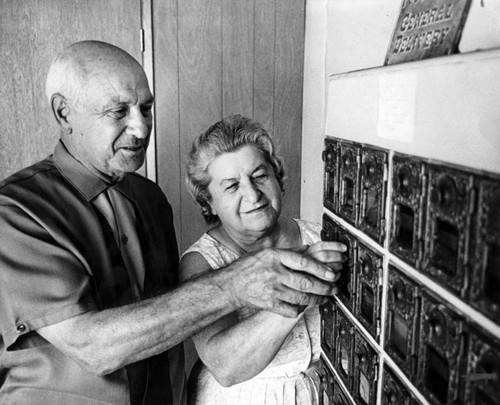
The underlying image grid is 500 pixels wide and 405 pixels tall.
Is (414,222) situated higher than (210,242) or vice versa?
(414,222)

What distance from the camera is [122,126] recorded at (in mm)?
1573

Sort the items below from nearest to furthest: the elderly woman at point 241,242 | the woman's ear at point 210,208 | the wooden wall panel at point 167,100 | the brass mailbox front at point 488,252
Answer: the brass mailbox front at point 488,252, the elderly woman at point 241,242, the woman's ear at point 210,208, the wooden wall panel at point 167,100

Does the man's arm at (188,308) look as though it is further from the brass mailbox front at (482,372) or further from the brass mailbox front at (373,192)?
the brass mailbox front at (482,372)

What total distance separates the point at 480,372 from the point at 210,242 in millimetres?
1153

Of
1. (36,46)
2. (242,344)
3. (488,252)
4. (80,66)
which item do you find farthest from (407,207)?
(36,46)

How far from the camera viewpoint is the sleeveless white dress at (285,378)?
1.67m

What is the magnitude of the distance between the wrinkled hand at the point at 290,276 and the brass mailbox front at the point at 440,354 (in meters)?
0.39

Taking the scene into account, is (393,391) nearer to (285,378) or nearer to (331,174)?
(331,174)

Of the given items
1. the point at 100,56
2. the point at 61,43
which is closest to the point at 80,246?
the point at 100,56

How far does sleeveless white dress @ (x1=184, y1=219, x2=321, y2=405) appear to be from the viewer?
1.67 m

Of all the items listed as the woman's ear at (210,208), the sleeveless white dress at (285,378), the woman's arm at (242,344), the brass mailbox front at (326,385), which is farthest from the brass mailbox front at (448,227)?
the woman's ear at (210,208)

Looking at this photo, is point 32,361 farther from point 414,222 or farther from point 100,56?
point 414,222

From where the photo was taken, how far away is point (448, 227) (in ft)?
2.81

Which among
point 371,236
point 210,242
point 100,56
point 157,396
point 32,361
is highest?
point 100,56
